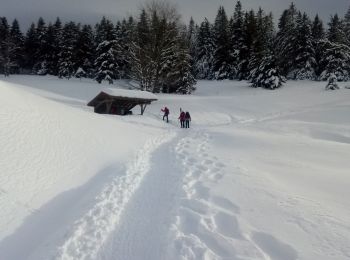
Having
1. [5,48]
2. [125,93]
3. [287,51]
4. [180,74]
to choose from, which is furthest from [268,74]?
[5,48]

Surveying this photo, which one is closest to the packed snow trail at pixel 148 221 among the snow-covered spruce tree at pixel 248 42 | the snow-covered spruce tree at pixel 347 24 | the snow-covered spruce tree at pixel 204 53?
the snow-covered spruce tree at pixel 248 42

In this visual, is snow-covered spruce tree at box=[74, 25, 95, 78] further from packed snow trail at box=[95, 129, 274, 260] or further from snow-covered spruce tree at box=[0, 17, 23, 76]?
packed snow trail at box=[95, 129, 274, 260]

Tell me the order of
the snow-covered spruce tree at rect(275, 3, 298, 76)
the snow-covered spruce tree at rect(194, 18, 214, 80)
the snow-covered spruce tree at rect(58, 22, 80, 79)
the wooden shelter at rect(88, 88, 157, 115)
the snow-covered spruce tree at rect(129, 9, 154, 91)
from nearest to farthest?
the wooden shelter at rect(88, 88, 157, 115)
the snow-covered spruce tree at rect(129, 9, 154, 91)
the snow-covered spruce tree at rect(275, 3, 298, 76)
the snow-covered spruce tree at rect(58, 22, 80, 79)
the snow-covered spruce tree at rect(194, 18, 214, 80)

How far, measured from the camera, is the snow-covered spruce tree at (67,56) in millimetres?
52719

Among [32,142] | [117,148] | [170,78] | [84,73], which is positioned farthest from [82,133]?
[84,73]

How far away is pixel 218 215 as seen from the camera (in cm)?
680

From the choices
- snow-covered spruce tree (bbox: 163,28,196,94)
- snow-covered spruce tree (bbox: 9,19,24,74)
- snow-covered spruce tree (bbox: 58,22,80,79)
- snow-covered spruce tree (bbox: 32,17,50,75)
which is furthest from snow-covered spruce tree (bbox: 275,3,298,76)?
snow-covered spruce tree (bbox: 9,19,24,74)

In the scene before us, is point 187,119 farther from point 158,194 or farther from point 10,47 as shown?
point 10,47

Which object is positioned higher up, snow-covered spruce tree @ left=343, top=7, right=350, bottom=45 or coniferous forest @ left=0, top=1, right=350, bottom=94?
snow-covered spruce tree @ left=343, top=7, right=350, bottom=45

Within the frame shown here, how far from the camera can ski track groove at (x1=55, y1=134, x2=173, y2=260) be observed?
5.42 metres

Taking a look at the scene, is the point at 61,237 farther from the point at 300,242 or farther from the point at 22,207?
the point at 300,242

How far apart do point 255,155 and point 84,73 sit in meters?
46.2

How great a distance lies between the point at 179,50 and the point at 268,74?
1085cm

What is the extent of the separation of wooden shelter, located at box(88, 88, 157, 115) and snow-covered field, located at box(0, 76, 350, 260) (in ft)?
30.3
